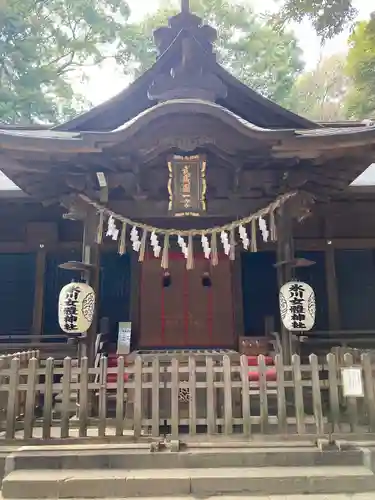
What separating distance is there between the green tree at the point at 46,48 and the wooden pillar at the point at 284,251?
667 inches

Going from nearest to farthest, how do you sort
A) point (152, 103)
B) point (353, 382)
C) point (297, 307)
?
point (353, 382)
point (297, 307)
point (152, 103)

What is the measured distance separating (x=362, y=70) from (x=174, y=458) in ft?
54.9

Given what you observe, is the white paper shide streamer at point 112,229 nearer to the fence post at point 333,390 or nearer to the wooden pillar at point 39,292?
the wooden pillar at point 39,292

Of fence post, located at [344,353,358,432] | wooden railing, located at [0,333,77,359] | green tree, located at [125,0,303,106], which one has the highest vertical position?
green tree, located at [125,0,303,106]

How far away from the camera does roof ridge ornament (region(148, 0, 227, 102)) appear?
300 inches

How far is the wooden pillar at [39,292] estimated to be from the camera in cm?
836

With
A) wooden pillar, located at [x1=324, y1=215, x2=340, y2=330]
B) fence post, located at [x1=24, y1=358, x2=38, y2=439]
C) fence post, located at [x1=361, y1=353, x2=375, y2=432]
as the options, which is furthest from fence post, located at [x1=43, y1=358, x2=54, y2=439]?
wooden pillar, located at [x1=324, y1=215, x2=340, y2=330]

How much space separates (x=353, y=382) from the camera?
192 inches

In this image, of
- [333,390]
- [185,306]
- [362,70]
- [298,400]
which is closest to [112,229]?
[185,306]

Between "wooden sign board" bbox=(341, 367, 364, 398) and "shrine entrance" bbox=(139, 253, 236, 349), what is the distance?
366 cm

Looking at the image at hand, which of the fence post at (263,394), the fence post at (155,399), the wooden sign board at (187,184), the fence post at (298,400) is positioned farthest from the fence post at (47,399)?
the wooden sign board at (187,184)

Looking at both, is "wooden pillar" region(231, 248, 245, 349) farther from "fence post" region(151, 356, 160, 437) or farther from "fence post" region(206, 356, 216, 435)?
"fence post" region(151, 356, 160, 437)

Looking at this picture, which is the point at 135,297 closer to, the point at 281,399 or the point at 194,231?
the point at 194,231

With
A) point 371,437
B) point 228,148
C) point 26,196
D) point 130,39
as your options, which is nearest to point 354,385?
point 371,437
